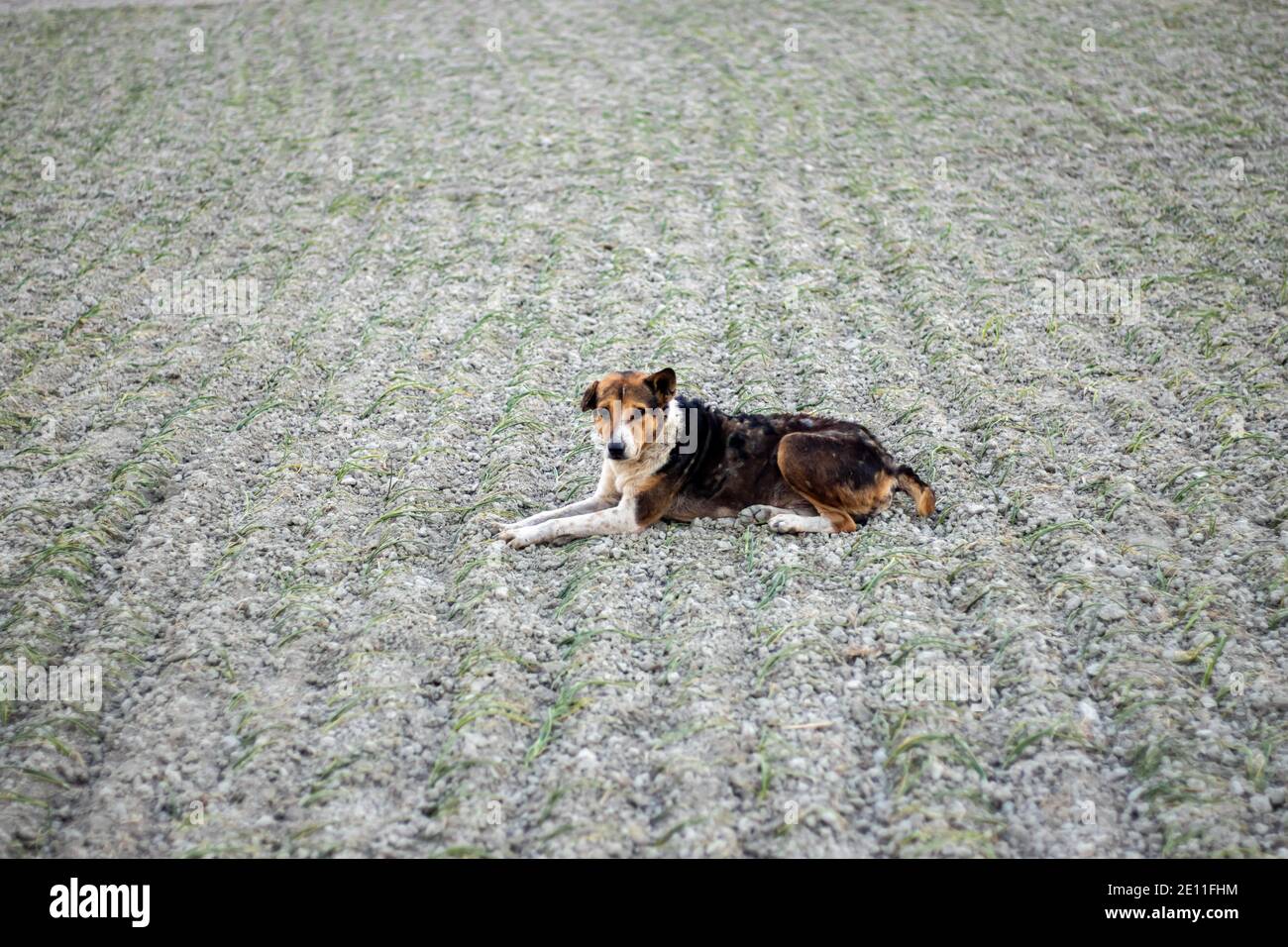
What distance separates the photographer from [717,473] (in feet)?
25.1

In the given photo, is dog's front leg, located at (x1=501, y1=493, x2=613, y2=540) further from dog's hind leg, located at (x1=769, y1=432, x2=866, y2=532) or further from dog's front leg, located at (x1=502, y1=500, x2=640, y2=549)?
dog's hind leg, located at (x1=769, y1=432, x2=866, y2=532)

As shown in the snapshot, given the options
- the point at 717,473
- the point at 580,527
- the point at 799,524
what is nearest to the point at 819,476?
the point at 799,524

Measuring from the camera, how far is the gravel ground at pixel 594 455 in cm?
553

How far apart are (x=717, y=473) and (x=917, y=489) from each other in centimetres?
144

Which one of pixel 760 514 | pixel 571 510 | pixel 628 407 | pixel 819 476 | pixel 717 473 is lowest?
pixel 571 510

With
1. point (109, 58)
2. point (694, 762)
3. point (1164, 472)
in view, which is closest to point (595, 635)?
point (694, 762)

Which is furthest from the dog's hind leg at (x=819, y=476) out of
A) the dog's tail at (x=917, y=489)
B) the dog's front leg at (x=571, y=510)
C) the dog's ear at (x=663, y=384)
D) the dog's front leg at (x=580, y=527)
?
the dog's front leg at (x=571, y=510)

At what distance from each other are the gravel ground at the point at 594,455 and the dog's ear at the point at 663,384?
1067 mm

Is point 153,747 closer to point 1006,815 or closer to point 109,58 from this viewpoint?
Result: point 1006,815

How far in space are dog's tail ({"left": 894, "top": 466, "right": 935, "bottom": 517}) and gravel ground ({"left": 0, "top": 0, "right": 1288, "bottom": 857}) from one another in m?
0.18

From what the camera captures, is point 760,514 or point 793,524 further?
point 760,514

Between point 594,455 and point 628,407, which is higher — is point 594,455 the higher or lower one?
the lower one

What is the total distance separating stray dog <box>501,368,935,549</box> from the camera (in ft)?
23.8

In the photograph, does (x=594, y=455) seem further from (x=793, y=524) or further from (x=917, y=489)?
(x=917, y=489)
